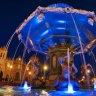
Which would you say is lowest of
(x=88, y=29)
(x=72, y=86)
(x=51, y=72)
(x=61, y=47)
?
(x=72, y=86)

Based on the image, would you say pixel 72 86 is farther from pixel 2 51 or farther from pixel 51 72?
pixel 2 51

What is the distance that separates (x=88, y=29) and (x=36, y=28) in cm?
374

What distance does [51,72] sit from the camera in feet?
60.0

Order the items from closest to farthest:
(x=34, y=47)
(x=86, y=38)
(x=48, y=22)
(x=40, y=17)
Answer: (x=40, y=17) < (x=48, y=22) < (x=86, y=38) < (x=34, y=47)

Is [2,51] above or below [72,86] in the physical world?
above

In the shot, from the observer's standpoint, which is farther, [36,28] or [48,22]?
[36,28]

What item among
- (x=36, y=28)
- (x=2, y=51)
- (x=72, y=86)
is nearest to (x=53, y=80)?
(x=72, y=86)

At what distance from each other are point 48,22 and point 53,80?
13.8 feet

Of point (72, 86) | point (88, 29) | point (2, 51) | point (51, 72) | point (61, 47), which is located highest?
point (2, 51)

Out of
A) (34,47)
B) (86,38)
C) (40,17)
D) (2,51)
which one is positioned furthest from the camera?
(2,51)

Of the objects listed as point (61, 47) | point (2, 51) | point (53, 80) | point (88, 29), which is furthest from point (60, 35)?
point (2, 51)

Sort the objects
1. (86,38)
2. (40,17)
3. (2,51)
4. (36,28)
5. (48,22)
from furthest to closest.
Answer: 1. (2,51)
2. (86,38)
3. (36,28)
4. (48,22)
5. (40,17)

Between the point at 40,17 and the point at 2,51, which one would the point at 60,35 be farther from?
the point at 2,51

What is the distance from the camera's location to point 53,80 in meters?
17.8
